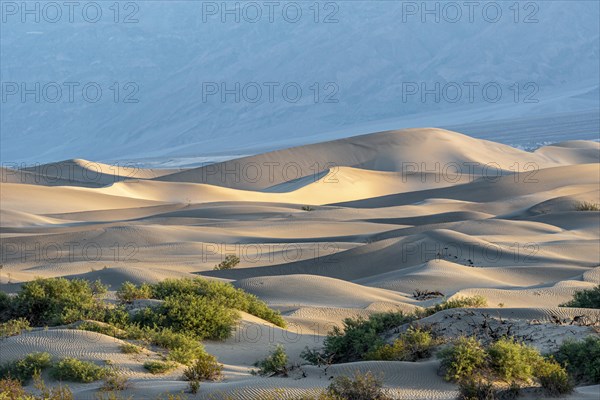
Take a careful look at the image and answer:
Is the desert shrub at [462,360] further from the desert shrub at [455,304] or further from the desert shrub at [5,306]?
the desert shrub at [5,306]

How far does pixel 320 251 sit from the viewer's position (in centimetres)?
2045

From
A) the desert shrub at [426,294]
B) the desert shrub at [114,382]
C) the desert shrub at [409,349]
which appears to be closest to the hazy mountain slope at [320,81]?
the desert shrub at [426,294]

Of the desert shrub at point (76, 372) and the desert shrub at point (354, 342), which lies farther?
the desert shrub at point (354, 342)

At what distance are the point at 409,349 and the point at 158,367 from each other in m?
2.11

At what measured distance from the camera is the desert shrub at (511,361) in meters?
7.33

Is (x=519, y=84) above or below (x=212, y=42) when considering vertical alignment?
below

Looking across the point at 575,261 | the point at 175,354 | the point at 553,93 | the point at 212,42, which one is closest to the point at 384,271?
the point at 575,261

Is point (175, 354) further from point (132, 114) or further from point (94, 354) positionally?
point (132, 114)

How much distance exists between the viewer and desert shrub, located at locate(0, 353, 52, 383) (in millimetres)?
7797

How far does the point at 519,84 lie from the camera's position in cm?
14838

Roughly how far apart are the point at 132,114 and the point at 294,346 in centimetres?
16150

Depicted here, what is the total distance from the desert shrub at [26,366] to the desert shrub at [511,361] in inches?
139

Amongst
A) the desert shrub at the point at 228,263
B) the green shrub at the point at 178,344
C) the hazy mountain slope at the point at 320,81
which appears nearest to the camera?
the green shrub at the point at 178,344

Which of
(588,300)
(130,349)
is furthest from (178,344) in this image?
(588,300)
